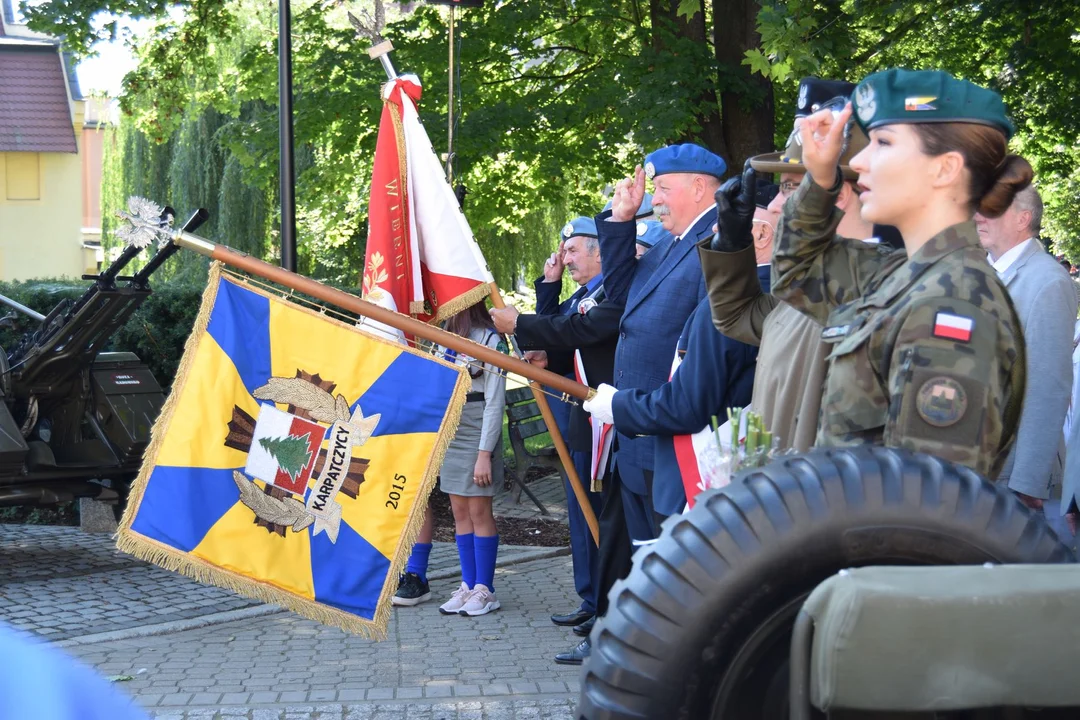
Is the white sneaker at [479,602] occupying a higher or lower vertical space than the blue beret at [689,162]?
lower

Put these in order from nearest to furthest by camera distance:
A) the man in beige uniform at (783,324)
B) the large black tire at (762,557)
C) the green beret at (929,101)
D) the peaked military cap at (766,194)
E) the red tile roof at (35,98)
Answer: the large black tire at (762,557)
the green beret at (929,101)
the man in beige uniform at (783,324)
the peaked military cap at (766,194)
the red tile roof at (35,98)

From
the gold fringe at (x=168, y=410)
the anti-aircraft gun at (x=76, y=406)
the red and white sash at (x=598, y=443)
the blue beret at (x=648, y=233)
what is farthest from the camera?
the anti-aircraft gun at (x=76, y=406)

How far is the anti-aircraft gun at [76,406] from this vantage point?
24.1ft

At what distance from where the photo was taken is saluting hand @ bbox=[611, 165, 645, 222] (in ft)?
16.4

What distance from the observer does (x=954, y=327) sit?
2281 mm

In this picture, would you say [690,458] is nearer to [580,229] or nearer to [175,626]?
[580,229]

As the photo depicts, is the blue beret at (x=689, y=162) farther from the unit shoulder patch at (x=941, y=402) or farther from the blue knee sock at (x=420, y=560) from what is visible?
the blue knee sock at (x=420, y=560)

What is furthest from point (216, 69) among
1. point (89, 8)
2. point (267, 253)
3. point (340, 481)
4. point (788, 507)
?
point (788, 507)

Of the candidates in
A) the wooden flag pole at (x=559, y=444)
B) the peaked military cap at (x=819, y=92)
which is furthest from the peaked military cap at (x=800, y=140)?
the wooden flag pole at (x=559, y=444)

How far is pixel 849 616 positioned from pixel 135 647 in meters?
5.25

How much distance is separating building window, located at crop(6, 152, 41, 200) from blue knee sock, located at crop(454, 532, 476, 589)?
2694cm

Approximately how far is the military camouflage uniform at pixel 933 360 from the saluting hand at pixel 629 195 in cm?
235

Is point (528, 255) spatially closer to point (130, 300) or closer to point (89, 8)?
point (89, 8)

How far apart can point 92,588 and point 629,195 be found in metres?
4.26
